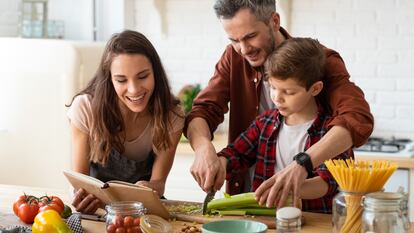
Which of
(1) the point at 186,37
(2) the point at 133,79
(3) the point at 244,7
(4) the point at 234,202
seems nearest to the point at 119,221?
(4) the point at 234,202

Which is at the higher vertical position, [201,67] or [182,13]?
[182,13]

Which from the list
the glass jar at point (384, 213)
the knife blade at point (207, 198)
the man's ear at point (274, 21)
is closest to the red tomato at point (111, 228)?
the knife blade at point (207, 198)

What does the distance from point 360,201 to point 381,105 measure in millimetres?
2735

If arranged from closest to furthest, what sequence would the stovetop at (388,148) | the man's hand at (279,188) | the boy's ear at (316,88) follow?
the man's hand at (279,188) < the boy's ear at (316,88) < the stovetop at (388,148)

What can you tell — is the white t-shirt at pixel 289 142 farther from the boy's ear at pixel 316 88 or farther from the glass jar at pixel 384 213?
the glass jar at pixel 384 213

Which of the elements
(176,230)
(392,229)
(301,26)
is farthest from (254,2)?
(301,26)

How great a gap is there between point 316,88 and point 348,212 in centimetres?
77

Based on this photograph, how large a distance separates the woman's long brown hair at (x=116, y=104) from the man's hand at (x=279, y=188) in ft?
2.27

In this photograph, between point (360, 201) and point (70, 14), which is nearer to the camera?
point (360, 201)

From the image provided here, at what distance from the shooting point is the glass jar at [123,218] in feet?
7.77

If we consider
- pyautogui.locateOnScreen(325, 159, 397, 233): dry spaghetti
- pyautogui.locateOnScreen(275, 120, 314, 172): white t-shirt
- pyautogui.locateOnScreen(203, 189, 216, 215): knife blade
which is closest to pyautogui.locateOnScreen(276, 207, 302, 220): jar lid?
pyautogui.locateOnScreen(325, 159, 397, 233): dry spaghetti

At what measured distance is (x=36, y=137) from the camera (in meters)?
4.92

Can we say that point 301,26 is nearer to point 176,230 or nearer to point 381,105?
point 381,105

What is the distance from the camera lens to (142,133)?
125 inches
